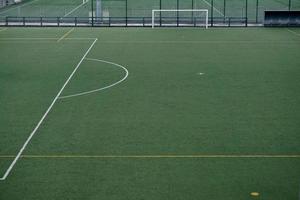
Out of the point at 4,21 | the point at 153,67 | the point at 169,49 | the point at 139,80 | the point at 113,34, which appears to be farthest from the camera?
the point at 4,21

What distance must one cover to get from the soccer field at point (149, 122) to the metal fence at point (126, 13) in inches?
499

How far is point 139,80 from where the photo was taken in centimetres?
2675

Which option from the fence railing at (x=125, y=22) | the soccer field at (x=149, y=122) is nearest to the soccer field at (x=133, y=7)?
the fence railing at (x=125, y=22)

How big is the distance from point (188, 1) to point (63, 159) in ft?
182

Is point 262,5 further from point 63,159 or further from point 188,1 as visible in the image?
point 63,159

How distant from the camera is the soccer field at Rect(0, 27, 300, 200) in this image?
14.5 meters

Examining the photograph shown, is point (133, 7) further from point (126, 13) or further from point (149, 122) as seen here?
point (149, 122)

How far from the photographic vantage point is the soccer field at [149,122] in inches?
570

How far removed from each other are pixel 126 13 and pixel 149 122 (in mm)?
29790

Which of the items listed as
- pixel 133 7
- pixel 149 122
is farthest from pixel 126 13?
pixel 149 122

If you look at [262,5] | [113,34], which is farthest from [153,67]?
[262,5]

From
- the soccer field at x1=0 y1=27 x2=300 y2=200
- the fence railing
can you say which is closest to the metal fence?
the fence railing

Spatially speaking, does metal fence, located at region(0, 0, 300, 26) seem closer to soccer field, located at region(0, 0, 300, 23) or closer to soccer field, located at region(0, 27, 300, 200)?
soccer field, located at region(0, 0, 300, 23)

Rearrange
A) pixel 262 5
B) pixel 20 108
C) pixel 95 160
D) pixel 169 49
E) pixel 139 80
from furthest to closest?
pixel 262 5 → pixel 169 49 → pixel 139 80 → pixel 20 108 → pixel 95 160
